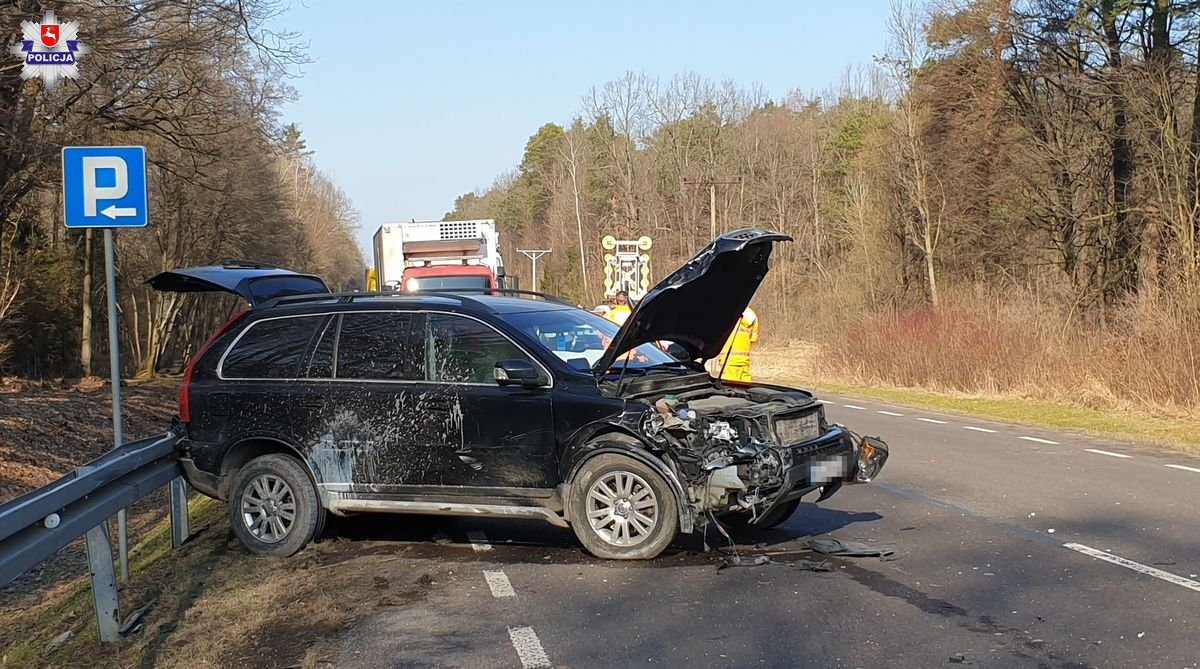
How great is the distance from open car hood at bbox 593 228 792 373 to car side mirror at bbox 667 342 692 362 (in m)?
0.06

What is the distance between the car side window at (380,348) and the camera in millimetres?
7777

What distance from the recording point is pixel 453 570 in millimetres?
7230

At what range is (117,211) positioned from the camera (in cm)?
749

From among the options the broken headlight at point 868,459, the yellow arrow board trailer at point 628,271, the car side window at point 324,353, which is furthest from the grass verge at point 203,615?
the yellow arrow board trailer at point 628,271

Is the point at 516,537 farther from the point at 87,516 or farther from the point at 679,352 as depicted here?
the point at 87,516

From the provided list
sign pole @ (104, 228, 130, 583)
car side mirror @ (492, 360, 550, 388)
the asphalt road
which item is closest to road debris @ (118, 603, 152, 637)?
sign pole @ (104, 228, 130, 583)

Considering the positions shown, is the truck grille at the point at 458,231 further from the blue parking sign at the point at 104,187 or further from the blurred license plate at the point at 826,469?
the blurred license plate at the point at 826,469

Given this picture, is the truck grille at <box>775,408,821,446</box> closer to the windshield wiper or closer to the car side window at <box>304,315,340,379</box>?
the windshield wiper

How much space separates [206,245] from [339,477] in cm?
3154

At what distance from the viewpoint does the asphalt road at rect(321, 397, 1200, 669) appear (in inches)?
208

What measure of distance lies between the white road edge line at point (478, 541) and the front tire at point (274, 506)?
44.8 inches

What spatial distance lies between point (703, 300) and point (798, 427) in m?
1.21

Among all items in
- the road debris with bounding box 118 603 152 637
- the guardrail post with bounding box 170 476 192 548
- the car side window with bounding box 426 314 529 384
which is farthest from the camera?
the guardrail post with bounding box 170 476 192 548

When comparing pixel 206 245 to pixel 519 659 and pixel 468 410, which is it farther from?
pixel 519 659
